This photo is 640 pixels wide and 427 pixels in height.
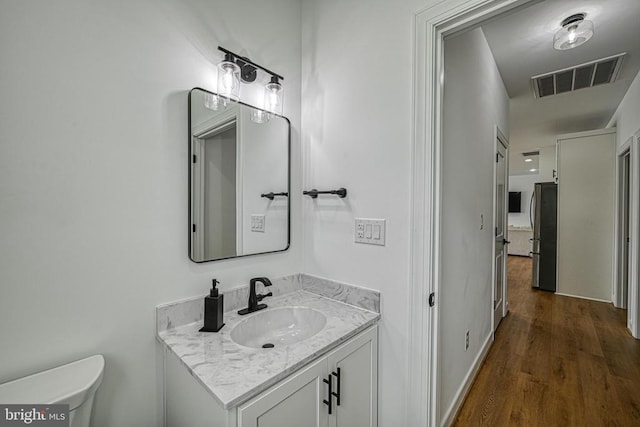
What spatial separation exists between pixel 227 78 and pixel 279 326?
1.21 m

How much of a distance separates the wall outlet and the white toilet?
82 centimetres

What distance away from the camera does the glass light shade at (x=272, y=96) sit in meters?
1.45

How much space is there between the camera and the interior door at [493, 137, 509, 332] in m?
2.85

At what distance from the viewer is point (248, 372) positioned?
0.85 m

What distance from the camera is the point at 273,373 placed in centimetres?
84

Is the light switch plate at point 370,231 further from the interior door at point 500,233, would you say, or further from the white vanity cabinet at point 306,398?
the interior door at point 500,233

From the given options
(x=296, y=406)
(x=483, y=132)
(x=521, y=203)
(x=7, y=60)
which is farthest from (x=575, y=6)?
(x=521, y=203)

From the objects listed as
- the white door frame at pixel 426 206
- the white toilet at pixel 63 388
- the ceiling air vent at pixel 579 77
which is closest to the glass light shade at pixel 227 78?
the white door frame at pixel 426 206

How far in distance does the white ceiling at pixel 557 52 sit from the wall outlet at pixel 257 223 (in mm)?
1355

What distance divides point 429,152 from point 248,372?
108cm

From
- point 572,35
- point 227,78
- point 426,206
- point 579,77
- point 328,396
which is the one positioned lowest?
point 328,396

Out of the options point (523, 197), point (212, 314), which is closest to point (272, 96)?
point (212, 314)

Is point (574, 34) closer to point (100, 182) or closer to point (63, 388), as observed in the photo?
point (100, 182)

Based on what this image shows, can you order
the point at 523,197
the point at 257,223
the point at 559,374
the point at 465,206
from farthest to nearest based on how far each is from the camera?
the point at 523,197 → the point at 559,374 → the point at 465,206 → the point at 257,223
